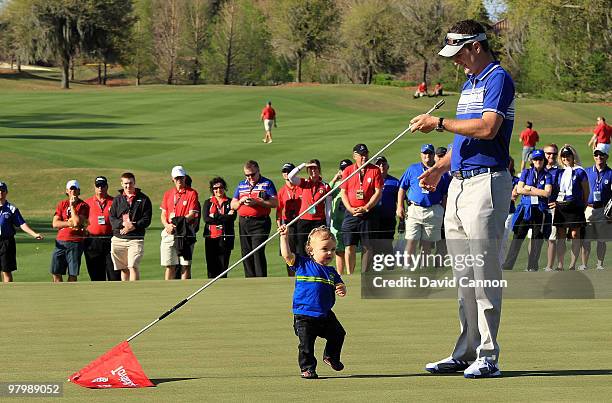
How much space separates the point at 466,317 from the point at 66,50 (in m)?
94.3

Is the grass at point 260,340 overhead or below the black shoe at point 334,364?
below

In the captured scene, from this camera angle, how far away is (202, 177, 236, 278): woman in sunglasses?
1786 centimetres

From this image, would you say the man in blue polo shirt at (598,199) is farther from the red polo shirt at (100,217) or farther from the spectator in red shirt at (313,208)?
the red polo shirt at (100,217)

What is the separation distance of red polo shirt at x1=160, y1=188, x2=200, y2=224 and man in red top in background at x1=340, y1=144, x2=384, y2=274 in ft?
7.18

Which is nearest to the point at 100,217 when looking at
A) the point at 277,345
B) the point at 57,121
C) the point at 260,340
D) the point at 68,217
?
the point at 68,217

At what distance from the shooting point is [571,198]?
57.0 feet

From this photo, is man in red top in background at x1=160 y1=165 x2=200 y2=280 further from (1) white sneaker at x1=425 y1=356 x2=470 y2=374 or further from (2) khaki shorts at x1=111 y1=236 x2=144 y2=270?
(1) white sneaker at x1=425 y1=356 x2=470 y2=374

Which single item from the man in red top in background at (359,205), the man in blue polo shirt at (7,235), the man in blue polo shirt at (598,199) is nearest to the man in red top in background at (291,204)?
the man in red top in background at (359,205)

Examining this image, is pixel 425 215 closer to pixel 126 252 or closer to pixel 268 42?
pixel 126 252

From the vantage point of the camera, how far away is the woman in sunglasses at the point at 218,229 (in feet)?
58.6

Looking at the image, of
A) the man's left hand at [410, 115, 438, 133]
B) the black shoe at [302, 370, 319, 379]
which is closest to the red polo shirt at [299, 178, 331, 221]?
the black shoe at [302, 370, 319, 379]

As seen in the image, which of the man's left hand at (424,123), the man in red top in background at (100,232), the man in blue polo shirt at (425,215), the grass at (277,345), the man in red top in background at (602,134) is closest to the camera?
the grass at (277,345)

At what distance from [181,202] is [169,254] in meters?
0.79

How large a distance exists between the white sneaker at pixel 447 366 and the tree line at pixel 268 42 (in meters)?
75.2
